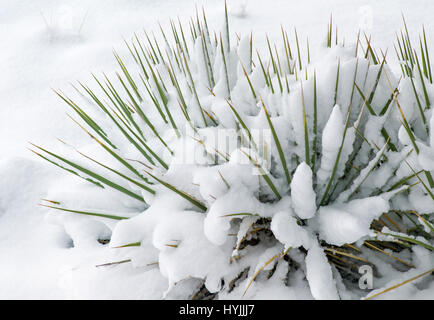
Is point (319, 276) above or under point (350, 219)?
under

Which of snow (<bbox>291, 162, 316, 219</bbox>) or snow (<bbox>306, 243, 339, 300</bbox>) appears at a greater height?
snow (<bbox>291, 162, 316, 219</bbox>)

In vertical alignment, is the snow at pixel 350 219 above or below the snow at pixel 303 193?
below

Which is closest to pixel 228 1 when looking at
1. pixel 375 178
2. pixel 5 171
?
pixel 5 171

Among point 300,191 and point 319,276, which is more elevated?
point 300,191

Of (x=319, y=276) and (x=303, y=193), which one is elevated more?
(x=303, y=193)

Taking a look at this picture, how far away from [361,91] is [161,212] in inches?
20.8

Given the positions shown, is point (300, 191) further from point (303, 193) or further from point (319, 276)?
point (319, 276)

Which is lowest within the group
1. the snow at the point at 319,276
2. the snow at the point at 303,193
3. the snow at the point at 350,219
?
the snow at the point at 319,276

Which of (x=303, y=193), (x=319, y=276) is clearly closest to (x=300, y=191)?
(x=303, y=193)

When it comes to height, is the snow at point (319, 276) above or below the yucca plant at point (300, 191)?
below

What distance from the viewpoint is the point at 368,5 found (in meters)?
2.08

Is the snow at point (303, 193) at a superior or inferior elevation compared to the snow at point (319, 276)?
superior

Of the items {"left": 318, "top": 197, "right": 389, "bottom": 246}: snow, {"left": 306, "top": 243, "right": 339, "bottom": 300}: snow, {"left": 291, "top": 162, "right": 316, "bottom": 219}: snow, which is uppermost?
{"left": 291, "top": 162, "right": 316, "bottom": 219}: snow
